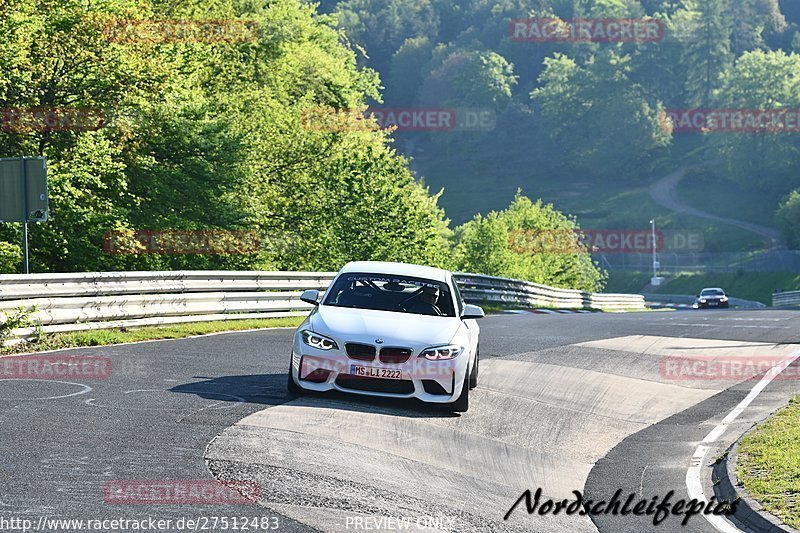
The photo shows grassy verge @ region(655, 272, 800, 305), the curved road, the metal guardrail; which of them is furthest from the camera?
the curved road

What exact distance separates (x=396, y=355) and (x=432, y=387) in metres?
0.54

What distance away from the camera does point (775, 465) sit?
991 cm

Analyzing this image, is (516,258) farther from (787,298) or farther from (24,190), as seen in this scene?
(24,190)

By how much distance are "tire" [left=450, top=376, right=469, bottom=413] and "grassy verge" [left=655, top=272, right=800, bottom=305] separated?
8308 centimetres

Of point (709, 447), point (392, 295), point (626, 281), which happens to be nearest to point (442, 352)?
point (392, 295)

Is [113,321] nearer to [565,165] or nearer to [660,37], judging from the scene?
[565,165]

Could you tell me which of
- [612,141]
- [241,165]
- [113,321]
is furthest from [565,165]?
[113,321]

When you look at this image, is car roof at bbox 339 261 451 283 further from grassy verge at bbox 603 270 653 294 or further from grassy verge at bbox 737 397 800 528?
grassy verge at bbox 603 270 653 294

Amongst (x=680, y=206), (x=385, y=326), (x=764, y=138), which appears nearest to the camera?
(x=385, y=326)

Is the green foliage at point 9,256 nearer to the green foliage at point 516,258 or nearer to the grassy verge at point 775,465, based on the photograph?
the grassy verge at point 775,465

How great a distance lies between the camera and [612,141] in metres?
157

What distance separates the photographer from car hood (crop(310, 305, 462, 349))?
11.7m

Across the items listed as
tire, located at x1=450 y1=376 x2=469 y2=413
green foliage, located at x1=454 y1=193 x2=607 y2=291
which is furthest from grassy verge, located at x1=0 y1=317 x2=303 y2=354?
green foliage, located at x1=454 y1=193 x2=607 y2=291

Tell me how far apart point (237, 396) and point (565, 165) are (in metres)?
156
